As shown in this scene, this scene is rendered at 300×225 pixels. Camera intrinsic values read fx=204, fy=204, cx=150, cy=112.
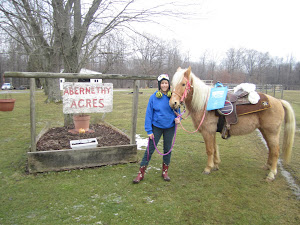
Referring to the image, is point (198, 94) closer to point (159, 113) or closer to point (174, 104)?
point (174, 104)

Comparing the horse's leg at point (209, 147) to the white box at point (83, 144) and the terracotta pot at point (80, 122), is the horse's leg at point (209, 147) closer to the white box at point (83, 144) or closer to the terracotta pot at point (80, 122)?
the white box at point (83, 144)

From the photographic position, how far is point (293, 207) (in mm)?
2756

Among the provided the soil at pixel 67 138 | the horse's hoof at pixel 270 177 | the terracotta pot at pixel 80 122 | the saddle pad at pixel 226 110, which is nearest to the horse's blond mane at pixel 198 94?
the saddle pad at pixel 226 110

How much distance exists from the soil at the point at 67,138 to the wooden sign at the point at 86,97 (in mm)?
839

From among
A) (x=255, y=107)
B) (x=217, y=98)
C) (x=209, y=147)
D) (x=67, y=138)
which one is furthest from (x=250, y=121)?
(x=67, y=138)

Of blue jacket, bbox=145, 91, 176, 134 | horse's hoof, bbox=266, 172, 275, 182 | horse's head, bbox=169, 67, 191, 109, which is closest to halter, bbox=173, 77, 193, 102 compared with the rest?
horse's head, bbox=169, 67, 191, 109

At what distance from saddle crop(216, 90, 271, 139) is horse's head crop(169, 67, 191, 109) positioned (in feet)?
2.56

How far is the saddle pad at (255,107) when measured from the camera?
3.57 meters

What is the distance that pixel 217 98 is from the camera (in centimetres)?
360

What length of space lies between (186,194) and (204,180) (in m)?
0.61

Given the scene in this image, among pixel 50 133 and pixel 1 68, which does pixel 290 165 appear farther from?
pixel 1 68

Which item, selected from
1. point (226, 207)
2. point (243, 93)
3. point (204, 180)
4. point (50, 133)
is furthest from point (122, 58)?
point (226, 207)

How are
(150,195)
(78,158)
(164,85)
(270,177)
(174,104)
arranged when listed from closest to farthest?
(150,195)
(174,104)
(164,85)
(270,177)
(78,158)

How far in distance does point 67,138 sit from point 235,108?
3656 millimetres
